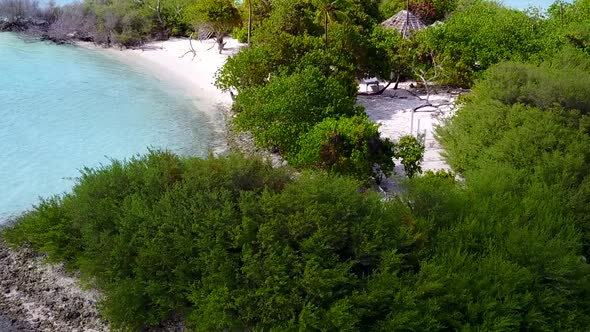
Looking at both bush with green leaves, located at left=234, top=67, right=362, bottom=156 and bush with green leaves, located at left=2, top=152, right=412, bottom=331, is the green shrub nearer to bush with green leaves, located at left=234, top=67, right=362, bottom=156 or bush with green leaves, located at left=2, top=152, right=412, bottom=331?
bush with green leaves, located at left=234, top=67, right=362, bottom=156

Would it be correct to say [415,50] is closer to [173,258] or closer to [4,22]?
[173,258]

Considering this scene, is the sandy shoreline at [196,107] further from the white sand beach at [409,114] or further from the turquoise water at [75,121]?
the turquoise water at [75,121]

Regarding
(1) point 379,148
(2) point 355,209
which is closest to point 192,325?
(2) point 355,209

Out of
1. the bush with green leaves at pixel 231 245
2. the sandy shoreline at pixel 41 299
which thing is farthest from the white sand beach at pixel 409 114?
the sandy shoreline at pixel 41 299

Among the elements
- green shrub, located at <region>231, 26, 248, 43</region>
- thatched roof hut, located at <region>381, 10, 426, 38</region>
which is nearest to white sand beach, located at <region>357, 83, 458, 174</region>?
thatched roof hut, located at <region>381, 10, 426, 38</region>

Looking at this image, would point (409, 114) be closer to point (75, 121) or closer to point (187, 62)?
point (75, 121)
